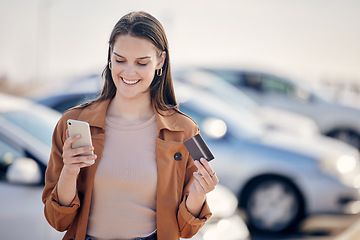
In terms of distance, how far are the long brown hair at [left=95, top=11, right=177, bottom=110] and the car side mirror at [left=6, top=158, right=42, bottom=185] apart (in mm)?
1196

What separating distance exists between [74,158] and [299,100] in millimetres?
8820

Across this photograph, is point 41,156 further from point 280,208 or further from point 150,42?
point 280,208

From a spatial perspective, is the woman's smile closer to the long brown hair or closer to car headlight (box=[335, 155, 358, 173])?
the long brown hair

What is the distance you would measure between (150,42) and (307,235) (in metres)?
3.80

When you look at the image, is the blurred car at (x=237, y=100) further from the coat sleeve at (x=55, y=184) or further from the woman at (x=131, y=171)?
the coat sleeve at (x=55, y=184)

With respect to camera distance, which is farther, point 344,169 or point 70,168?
point 344,169

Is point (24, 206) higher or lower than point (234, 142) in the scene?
higher

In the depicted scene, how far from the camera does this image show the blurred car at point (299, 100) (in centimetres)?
972

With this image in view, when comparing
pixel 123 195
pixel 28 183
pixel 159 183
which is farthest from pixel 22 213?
pixel 159 183

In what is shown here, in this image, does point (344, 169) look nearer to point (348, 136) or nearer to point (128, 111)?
point (128, 111)

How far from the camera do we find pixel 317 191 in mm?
5223

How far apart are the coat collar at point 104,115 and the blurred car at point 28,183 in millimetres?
1147

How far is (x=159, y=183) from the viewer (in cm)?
201

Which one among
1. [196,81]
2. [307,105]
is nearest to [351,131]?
[307,105]
